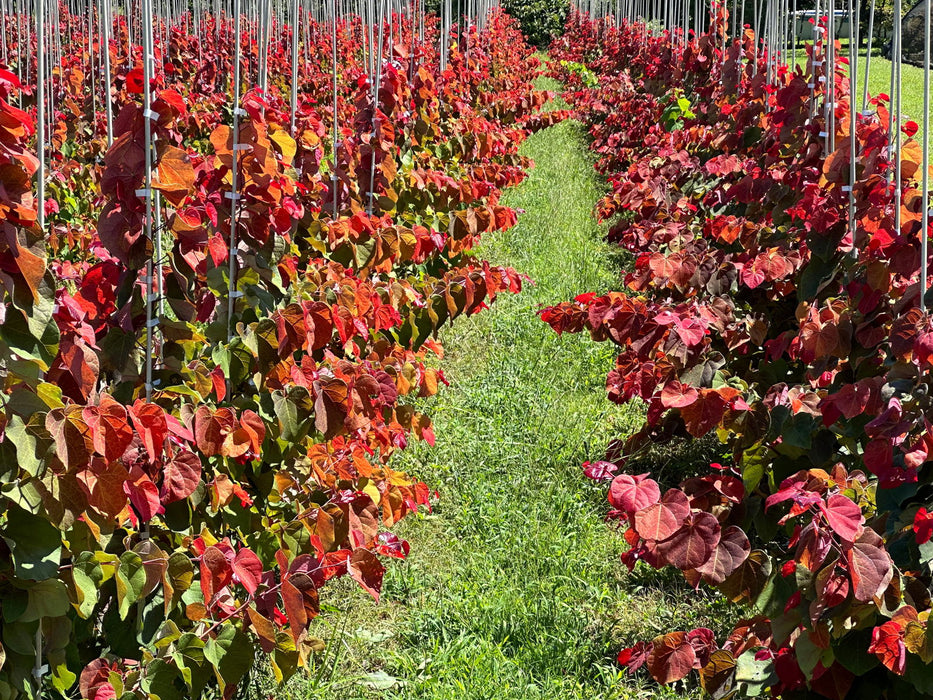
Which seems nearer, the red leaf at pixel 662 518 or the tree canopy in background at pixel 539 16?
the red leaf at pixel 662 518

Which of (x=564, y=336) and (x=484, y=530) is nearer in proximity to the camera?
(x=484, y=530)

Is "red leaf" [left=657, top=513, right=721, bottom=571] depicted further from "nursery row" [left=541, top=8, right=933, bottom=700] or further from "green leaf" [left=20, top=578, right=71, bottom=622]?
"green leaf" [left=20, top=578, right=71, bottom=622]

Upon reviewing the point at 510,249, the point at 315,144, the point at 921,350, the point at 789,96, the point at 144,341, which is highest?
the point at 789,96

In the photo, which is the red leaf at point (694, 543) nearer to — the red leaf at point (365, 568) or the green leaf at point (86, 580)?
the red leaf at point (365, 568)

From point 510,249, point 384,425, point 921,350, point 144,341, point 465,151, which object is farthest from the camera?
point 510,249

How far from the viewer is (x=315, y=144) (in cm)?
353

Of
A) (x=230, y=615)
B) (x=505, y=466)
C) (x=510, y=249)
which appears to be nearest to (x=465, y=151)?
(x=510, y=249)

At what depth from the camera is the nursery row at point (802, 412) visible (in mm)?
1848

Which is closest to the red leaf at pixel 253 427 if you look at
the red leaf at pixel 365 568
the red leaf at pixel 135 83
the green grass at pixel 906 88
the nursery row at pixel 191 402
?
the nursery row at pixel 191 402

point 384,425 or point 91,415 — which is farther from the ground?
point 91,415

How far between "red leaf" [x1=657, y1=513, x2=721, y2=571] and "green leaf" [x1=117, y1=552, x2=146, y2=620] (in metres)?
1.07

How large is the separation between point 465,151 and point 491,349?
→ 1.70m

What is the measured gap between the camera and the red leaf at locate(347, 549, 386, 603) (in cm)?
227

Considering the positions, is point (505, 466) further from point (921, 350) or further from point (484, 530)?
point (921, 350)
